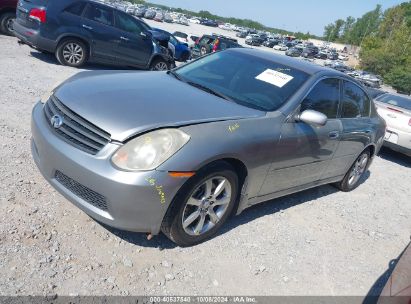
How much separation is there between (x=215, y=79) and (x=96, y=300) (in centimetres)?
253

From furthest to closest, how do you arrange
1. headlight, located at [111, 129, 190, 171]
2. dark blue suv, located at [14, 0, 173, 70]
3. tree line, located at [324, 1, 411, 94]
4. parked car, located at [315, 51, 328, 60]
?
1. parked car, located at [315, 51, 328, 60]
2. tree line, located at [324, 1, 411, 94]
3. dark blue suv, located at [14, 0, 173, 70]
4. headlight, located at [111, 129, 190, 171]

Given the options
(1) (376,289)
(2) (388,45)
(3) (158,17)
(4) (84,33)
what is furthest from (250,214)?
(2) (388,45)

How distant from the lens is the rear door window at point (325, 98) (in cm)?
415

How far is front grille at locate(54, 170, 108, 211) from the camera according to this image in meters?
2.93

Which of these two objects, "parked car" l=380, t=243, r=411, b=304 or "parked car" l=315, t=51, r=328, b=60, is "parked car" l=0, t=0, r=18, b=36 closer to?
"parked car" l=380, t=243, r=411, b=304

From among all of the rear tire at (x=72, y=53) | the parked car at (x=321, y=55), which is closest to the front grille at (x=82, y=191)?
the rear tire at (x=72, y=53)

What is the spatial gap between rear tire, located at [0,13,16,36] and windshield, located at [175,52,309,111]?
925cm

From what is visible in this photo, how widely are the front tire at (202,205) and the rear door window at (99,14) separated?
7918 mm

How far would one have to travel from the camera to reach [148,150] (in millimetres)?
2881

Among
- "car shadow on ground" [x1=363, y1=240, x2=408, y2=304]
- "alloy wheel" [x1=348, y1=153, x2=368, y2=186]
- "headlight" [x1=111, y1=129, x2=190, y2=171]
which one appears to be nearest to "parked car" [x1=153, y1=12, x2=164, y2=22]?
"alloy wheel" [x1=348, y1=153, x2=368, y2=186]

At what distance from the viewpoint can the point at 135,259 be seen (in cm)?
314

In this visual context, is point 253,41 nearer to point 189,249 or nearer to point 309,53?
point 309,53

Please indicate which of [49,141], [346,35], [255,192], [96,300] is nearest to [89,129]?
[49,141]

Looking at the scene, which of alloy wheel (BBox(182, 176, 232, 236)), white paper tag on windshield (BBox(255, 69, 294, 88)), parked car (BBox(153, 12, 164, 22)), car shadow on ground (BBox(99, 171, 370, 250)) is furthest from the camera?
parked car (BBox(153, 12, 164, 22))
